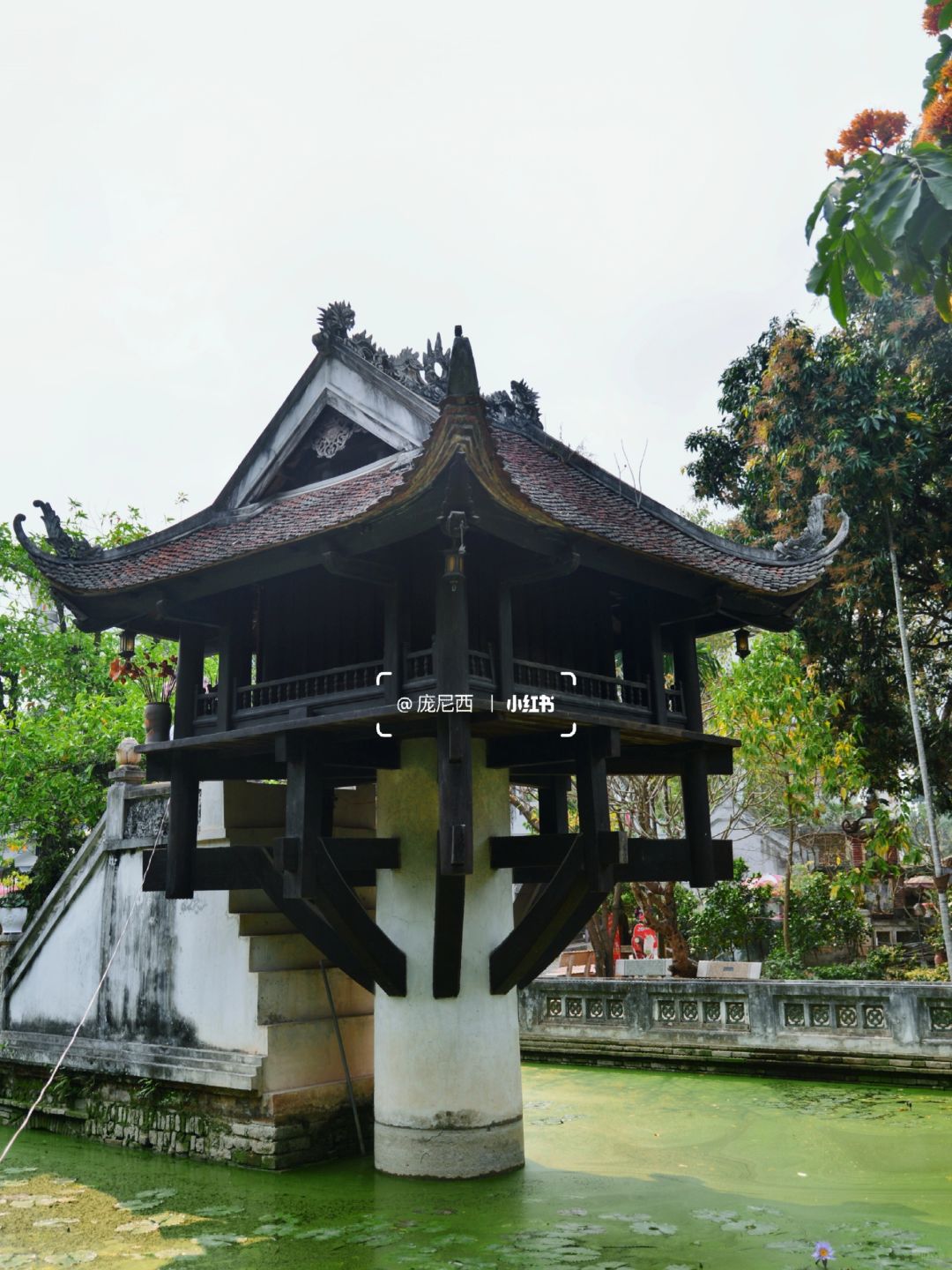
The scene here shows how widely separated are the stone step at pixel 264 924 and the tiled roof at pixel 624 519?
4394 millimetres

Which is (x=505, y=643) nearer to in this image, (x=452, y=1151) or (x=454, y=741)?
(x=454, y=741)

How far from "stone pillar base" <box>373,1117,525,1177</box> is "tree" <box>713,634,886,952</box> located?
8463 mm

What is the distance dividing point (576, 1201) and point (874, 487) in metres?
10.2

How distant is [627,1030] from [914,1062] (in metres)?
3.40

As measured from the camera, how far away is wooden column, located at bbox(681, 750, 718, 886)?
928 cm

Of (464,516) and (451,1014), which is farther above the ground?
(464,516)

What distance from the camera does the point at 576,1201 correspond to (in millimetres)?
7637

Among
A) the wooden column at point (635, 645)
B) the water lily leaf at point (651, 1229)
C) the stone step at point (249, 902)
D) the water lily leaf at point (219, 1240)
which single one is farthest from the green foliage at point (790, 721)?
the water lily leaf at point (219, 1240)

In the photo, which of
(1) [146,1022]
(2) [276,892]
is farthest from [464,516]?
(1) [146,1022]

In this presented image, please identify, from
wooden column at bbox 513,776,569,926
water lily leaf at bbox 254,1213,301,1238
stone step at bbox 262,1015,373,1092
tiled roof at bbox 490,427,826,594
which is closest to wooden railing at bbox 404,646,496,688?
tiled roof at bbox 490,427,826,594

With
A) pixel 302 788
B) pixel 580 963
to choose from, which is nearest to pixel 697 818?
pixel 302 788

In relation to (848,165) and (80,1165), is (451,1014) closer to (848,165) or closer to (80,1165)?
(80,1165)

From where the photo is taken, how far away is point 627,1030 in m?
13.4

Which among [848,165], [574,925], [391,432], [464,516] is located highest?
[391,432]
